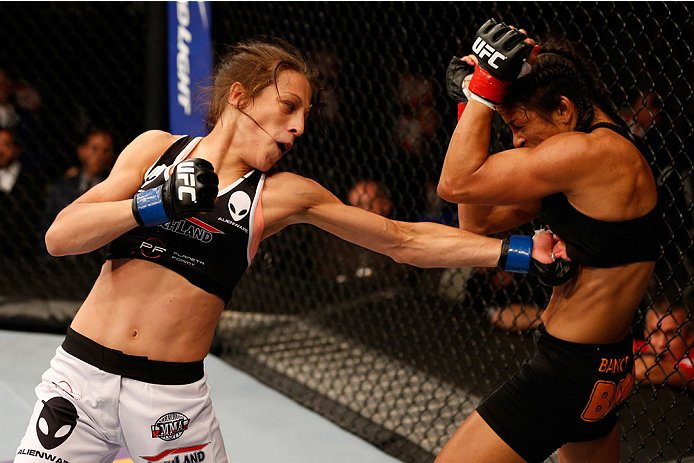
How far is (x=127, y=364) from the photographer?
1582 mm

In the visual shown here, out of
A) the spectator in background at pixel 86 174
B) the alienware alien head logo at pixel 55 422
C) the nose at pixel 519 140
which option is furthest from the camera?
the spectator in background at pixel 86 174

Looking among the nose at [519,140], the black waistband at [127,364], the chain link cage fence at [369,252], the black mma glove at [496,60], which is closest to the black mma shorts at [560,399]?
the nose at [519,140]

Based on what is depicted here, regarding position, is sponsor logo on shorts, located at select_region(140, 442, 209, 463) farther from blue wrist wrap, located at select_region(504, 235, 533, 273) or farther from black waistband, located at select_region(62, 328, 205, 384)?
blue wrist wrap, located at select_region(504, 235, 533, 273)

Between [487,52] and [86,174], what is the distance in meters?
3.56

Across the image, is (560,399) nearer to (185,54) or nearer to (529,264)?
(529,264)

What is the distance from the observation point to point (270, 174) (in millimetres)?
1711

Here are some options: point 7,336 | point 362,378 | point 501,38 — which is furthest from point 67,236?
point 7,336

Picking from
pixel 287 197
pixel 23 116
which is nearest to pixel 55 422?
pixel 287 197

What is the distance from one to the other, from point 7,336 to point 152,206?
2.91 meters

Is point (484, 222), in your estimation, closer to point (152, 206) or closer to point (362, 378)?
point (152, 206)

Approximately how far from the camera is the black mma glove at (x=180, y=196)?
142cm

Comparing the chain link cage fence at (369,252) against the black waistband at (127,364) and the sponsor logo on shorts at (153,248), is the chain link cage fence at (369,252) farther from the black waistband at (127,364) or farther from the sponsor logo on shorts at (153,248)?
the sponsor logo on shorts at (153,248)

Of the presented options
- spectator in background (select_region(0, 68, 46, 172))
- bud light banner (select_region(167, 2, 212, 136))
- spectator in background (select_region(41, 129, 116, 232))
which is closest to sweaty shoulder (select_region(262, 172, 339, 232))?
bud light banner (select_region(167, 2, 212, 136))

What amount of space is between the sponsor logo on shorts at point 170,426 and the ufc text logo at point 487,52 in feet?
3.21
